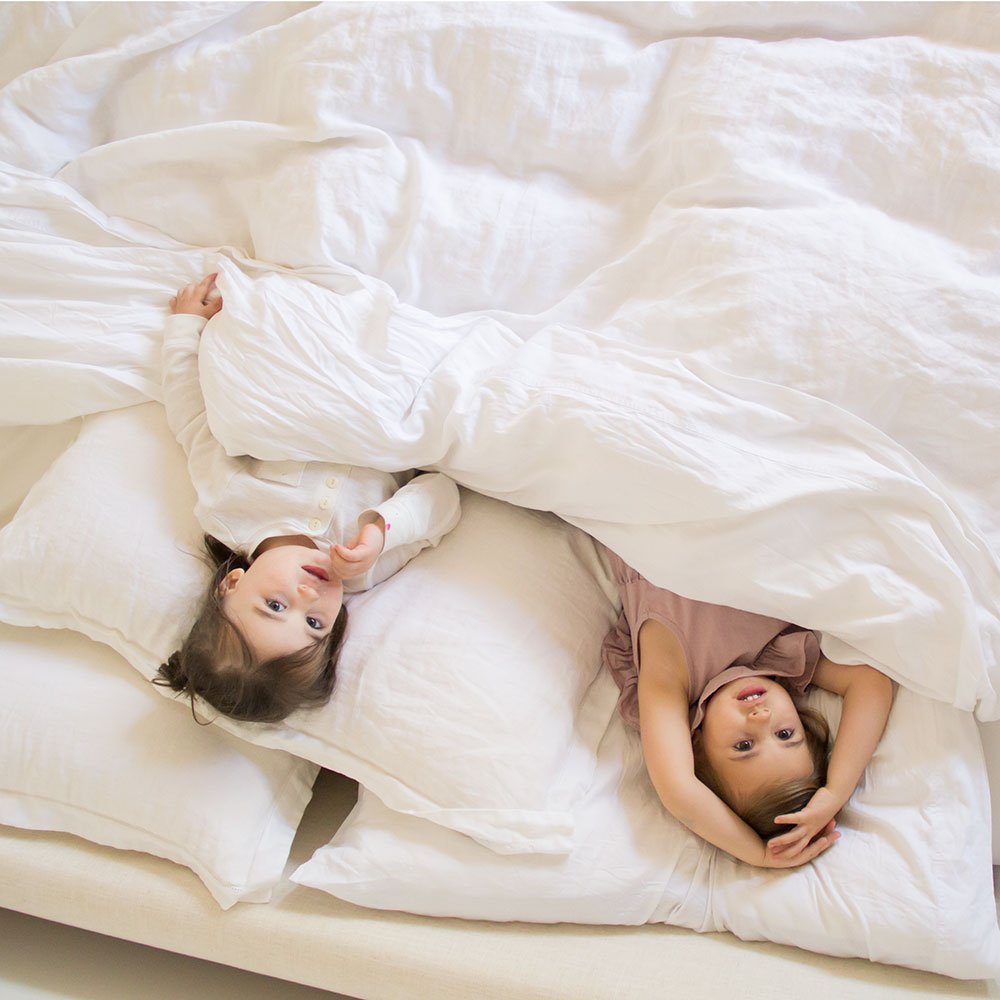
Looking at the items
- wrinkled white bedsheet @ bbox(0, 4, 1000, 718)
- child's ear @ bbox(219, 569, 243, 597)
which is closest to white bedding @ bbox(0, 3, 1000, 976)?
wrinkled white bedsheet @ bbox(0, 4, 1000, 718)

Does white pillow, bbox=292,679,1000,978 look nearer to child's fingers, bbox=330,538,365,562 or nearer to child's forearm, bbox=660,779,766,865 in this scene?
child's forearm, bbox=660,779,766,865

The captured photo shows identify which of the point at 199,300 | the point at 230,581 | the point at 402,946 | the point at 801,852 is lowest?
the point at 402,946

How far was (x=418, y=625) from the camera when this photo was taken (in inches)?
39.6

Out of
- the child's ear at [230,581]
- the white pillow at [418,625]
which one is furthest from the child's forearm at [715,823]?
the child's ear at [230,581]

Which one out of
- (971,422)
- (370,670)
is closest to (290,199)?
(370,670)

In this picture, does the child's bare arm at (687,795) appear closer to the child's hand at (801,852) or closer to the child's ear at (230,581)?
the child's hand at (801,852)

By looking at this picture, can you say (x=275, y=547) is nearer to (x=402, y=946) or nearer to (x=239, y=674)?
(x=239, y=674)

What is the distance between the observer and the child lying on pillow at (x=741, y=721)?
0.95m

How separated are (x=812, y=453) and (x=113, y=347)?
83 centimetres

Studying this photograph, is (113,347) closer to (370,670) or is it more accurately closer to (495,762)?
(370,670)

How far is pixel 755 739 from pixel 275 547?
0.56 metres

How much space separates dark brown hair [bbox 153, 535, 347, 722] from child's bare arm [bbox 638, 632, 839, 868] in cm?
35

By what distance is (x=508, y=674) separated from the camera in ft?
3.23

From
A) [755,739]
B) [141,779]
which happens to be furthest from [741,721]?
[141,779]
